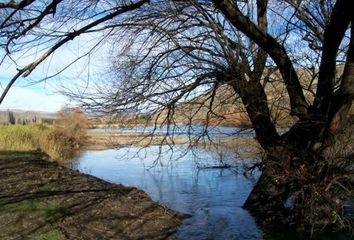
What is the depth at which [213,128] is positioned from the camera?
13172 mm

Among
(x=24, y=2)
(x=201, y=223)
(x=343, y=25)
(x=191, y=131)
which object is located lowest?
(x=201, y=223)

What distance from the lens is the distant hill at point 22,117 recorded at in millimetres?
42469

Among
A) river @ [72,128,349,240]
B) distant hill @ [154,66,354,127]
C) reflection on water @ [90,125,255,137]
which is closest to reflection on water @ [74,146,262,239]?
river @ [72,128,349,240]

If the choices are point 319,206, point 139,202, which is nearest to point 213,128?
point 139,202

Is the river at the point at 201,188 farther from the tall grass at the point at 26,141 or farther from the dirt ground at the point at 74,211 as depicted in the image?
the tall grass at the point at 26,141

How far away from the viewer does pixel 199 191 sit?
16906 millimetres

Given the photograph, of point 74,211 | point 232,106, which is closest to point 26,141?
point 232,106

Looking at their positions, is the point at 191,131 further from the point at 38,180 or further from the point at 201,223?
the point at 38,180

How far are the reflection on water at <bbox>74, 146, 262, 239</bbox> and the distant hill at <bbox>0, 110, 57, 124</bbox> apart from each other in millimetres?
19203

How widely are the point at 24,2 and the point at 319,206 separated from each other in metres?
7.05

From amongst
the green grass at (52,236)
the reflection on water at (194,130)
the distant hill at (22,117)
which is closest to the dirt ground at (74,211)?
the green grass at (52,236)

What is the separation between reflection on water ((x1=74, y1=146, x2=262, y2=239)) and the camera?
1171 centimetres

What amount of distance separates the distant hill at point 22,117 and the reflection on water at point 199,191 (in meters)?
19.2

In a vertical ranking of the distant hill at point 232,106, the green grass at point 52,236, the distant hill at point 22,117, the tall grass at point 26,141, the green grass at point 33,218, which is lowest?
the green grass at point 52,236
